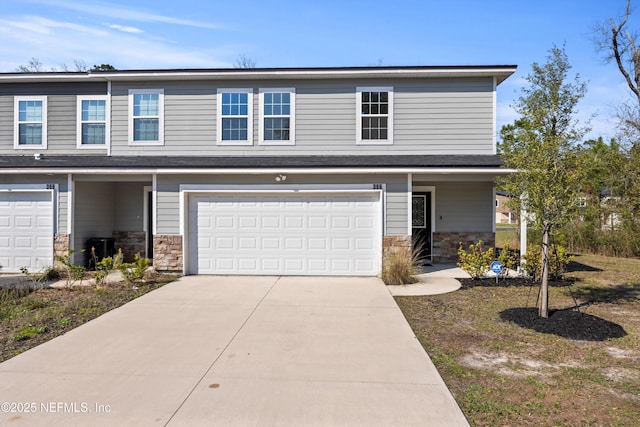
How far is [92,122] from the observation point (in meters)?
12.6

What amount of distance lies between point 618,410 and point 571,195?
3668 mm

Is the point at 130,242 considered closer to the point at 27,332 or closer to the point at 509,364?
the point at 27,332

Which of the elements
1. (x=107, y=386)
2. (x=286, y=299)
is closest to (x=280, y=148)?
(x=286, y=299)

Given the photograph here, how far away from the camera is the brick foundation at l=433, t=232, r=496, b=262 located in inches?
506

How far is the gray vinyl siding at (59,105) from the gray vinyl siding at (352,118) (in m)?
3.41

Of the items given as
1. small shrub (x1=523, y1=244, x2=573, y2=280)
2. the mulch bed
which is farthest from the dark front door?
the mulch bed

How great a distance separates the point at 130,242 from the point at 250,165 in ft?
18.2

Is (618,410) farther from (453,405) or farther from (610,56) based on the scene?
(610,56)

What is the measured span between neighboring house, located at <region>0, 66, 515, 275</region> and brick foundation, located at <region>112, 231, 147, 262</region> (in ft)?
0.11

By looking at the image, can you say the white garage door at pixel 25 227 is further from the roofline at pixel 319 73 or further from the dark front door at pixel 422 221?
the dark front door at pixel 422 221

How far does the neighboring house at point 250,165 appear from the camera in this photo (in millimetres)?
10703

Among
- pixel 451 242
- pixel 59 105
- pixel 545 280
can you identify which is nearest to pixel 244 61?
pixel 59 105

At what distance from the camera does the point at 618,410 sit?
12.5 feet

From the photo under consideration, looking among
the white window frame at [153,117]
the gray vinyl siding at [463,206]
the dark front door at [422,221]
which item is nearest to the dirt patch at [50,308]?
the white window frame at [153,117]
